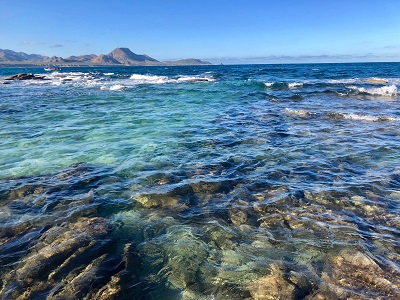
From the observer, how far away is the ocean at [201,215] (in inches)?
167

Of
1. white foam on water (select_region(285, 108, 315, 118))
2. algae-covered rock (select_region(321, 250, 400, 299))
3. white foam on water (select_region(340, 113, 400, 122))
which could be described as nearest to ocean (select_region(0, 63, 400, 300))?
algae-covered rock (select_region(321, 250, 400, 299))

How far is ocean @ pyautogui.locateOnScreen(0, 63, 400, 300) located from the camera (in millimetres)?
4246

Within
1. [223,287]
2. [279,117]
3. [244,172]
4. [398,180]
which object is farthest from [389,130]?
[223,287]

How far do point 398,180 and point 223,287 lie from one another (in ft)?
20.1

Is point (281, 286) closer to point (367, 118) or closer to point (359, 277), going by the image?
point (359, 277)

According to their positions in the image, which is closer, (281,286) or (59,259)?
(281,286)

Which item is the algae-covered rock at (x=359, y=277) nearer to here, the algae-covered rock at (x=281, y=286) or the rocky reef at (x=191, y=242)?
the rocky reef at (x=191, y=242)

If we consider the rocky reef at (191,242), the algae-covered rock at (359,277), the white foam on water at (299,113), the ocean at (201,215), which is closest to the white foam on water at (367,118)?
the white foam on water at (299,113)

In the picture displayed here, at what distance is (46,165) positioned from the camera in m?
9.02

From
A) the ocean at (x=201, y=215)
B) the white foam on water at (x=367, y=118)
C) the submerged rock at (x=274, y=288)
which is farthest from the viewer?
the white foam on water at (x=367, y=118)

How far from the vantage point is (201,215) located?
6.12 meters

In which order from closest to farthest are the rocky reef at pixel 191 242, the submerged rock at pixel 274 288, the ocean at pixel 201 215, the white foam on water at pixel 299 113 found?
1. the submerged rock at pixel 274 288
2. the rocky reef at pixel 191 242
3. the ocean at pixel 201 215
4. the white foam on water at pixel 299 113

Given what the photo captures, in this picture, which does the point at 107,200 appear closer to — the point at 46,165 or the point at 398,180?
the point at 46,165

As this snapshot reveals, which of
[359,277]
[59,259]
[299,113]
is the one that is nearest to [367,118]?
[299,113]
